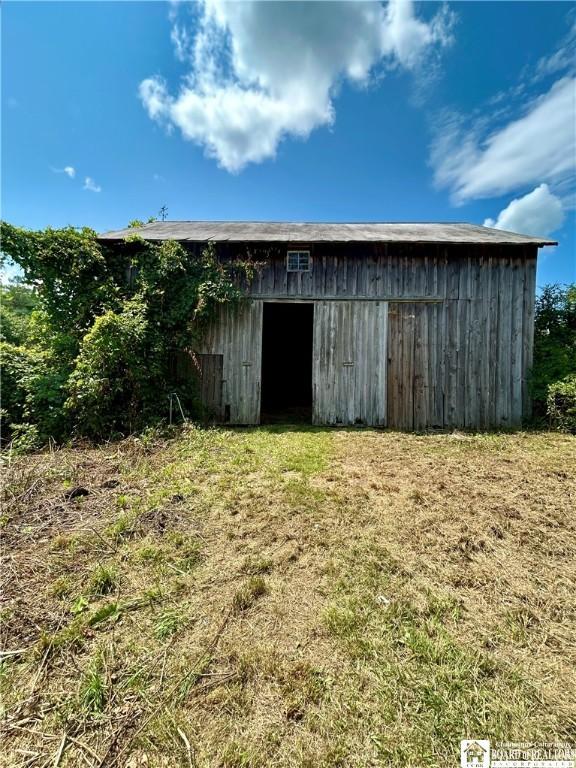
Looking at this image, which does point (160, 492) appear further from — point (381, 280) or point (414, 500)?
point (381, 280)

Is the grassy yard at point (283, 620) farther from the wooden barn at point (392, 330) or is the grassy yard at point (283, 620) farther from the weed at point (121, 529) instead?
the wooden barn at point (392, 330)

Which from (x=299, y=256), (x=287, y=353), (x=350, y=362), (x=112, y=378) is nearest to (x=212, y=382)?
(x=112, y=378)

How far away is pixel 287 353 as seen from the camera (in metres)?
14.2

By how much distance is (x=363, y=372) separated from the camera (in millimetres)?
7773

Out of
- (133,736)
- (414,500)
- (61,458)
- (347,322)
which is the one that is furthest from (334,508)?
(347,322)

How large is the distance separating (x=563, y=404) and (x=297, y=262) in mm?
7118

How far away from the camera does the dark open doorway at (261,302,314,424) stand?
13375 mm

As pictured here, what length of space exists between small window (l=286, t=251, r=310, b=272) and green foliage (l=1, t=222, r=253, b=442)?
0.99 meters

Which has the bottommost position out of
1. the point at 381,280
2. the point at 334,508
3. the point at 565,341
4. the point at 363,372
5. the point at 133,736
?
the point at 133,736

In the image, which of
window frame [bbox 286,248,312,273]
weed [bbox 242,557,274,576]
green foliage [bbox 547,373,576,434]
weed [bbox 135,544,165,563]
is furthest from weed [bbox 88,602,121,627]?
green foliage [bbox 547,373,576,434]

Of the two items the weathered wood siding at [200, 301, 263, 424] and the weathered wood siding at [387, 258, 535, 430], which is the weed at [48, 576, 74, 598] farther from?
the weathered wood siding at [387, 258, 535, 430]

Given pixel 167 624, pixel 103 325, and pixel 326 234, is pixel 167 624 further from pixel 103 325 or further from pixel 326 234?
pixel 326 234

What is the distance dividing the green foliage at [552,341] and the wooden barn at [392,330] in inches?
13.0

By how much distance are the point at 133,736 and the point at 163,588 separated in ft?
3.21
